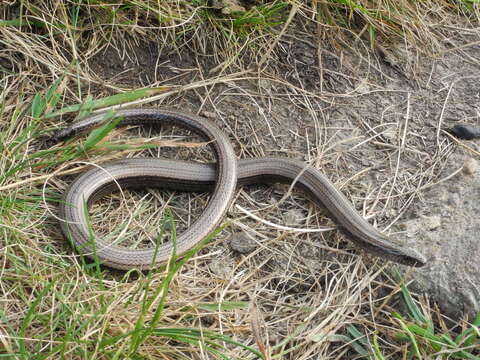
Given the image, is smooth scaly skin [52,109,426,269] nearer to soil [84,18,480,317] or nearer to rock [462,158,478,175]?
soil [84,18,480,317]

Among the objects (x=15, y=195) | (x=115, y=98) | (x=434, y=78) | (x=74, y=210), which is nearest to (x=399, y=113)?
(x=434, y=78)

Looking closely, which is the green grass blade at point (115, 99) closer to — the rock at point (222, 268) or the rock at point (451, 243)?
the rock at point (222, 268)

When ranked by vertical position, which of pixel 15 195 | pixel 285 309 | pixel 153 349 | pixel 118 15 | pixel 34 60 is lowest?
pixel 285 309

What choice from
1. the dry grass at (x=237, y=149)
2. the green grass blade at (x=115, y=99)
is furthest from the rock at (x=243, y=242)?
the green grass blade at (x=115, y=99)

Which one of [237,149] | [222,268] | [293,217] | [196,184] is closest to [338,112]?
[237,149]

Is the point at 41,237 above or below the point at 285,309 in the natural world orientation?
above

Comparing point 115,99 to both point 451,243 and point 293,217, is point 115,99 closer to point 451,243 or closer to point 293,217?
point 293,217

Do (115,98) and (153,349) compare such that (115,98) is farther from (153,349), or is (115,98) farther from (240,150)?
(153,349)
